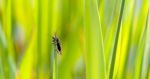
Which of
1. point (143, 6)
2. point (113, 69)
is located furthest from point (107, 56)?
point (143, 6)

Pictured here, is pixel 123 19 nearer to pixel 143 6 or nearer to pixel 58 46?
pixel 143 6

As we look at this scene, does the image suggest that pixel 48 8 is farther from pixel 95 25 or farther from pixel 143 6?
pixel 143 6

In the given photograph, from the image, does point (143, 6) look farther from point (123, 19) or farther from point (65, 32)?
point (65, 32)

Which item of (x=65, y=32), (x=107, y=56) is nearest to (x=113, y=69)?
(x=107, y=56)

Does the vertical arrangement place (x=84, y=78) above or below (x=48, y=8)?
below

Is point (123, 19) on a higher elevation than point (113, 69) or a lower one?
higher
